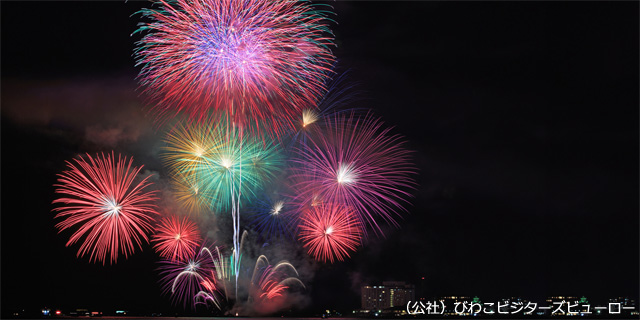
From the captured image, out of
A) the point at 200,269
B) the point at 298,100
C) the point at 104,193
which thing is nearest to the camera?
the point at 298,100

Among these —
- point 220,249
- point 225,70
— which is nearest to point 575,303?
point 220,249

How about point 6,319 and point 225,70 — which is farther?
point 6,319

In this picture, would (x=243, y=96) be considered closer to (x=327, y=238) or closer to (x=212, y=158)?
(x=212, y=158)

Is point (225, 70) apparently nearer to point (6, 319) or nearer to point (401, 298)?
point (401, 298)

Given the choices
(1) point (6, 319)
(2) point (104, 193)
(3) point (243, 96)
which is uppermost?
(3) point (243, 96)

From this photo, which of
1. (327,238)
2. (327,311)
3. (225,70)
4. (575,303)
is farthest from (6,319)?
(575,303)

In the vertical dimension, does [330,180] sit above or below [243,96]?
below

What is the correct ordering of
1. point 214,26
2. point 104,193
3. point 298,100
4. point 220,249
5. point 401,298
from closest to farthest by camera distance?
point 214,26, point 298,100, point 104,193, point 220,249, point 401,298
